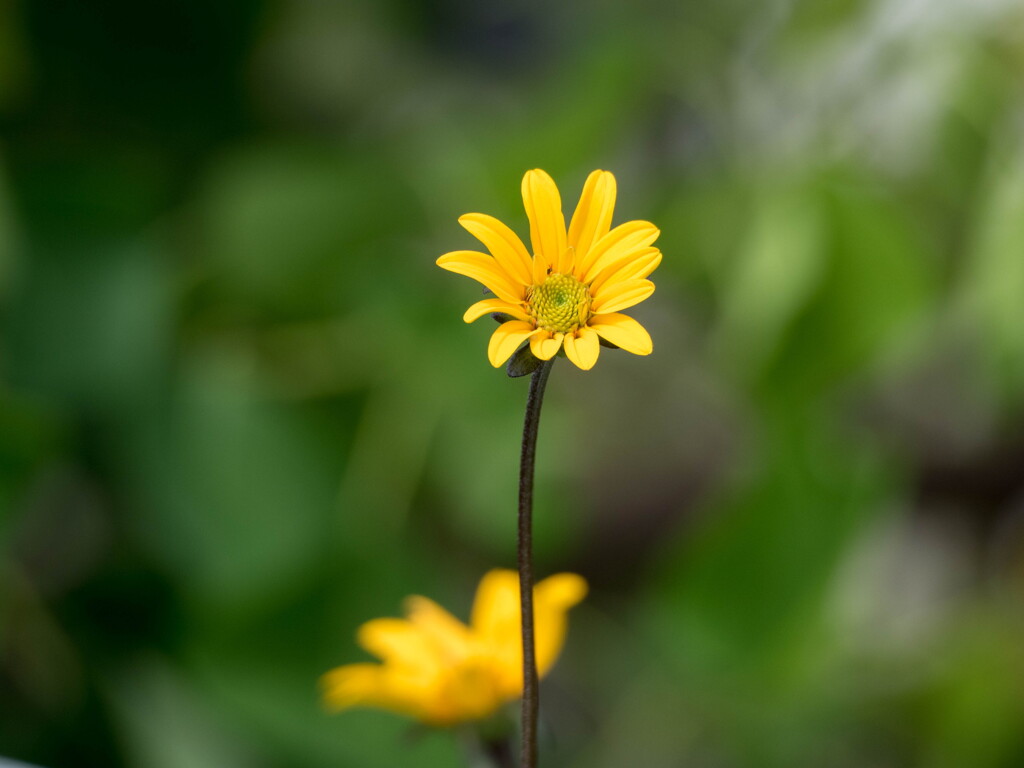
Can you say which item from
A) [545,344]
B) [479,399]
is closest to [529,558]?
[545,344]

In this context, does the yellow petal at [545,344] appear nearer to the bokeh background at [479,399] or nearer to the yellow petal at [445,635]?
the yellow petal at [445,635]

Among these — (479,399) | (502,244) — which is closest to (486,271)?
(502,244)

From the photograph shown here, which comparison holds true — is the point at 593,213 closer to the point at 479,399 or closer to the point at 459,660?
the point at 459,660

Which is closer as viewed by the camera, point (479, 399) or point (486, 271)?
A: point (486, 271)

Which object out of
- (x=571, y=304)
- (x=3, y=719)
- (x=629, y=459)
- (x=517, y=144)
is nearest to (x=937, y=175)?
(x=517, y=144)

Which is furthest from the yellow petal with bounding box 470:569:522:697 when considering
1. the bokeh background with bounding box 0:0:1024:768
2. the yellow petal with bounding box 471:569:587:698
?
the bokeh background with bounding box 0:0:1024:768

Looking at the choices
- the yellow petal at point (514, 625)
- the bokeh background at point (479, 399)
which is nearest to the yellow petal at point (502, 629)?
the yellow petal at point (514, 625)

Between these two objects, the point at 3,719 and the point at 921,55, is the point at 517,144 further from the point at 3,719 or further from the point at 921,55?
the point at 3,719

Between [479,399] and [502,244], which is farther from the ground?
[479,399]
